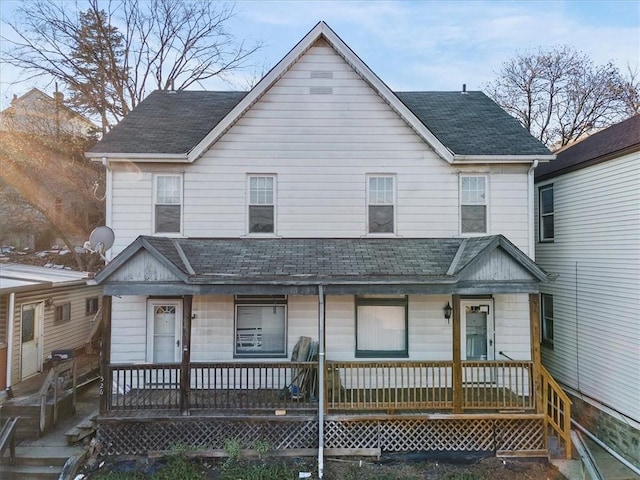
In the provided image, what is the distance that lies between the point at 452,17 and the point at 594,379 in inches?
396

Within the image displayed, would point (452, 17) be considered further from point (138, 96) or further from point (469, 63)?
point (138, 96)

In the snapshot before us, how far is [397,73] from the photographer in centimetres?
1386

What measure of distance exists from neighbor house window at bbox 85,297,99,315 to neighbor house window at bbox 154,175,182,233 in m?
6.62

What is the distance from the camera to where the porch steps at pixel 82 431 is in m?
7.35

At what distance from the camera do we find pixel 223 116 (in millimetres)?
10102

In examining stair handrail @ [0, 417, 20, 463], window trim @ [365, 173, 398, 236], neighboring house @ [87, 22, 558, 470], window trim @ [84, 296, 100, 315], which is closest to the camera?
stair handrail @ [0, 417, 20, 463]

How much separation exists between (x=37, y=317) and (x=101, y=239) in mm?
4657

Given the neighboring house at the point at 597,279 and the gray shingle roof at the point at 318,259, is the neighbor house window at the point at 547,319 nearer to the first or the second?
the neighboring house at the point at 597,279

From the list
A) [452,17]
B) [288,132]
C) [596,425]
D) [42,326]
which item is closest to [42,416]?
[42,326]

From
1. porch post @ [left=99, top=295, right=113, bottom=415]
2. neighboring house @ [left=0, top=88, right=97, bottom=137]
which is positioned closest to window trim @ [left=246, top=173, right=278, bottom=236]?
porch post @ [left=99, top=295, right=113, bottom=415]

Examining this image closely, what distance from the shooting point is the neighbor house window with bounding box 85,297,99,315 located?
13.4 meters

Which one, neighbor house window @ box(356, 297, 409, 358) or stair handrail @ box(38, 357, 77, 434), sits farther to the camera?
neighbor house window @ box(356, 297, 409, 358)

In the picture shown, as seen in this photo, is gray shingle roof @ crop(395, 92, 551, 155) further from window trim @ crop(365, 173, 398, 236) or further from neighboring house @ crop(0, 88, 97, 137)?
neighboring house @ crop(0, 88, 97, 137)

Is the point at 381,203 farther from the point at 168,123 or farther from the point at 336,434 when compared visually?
the point at 168,123
